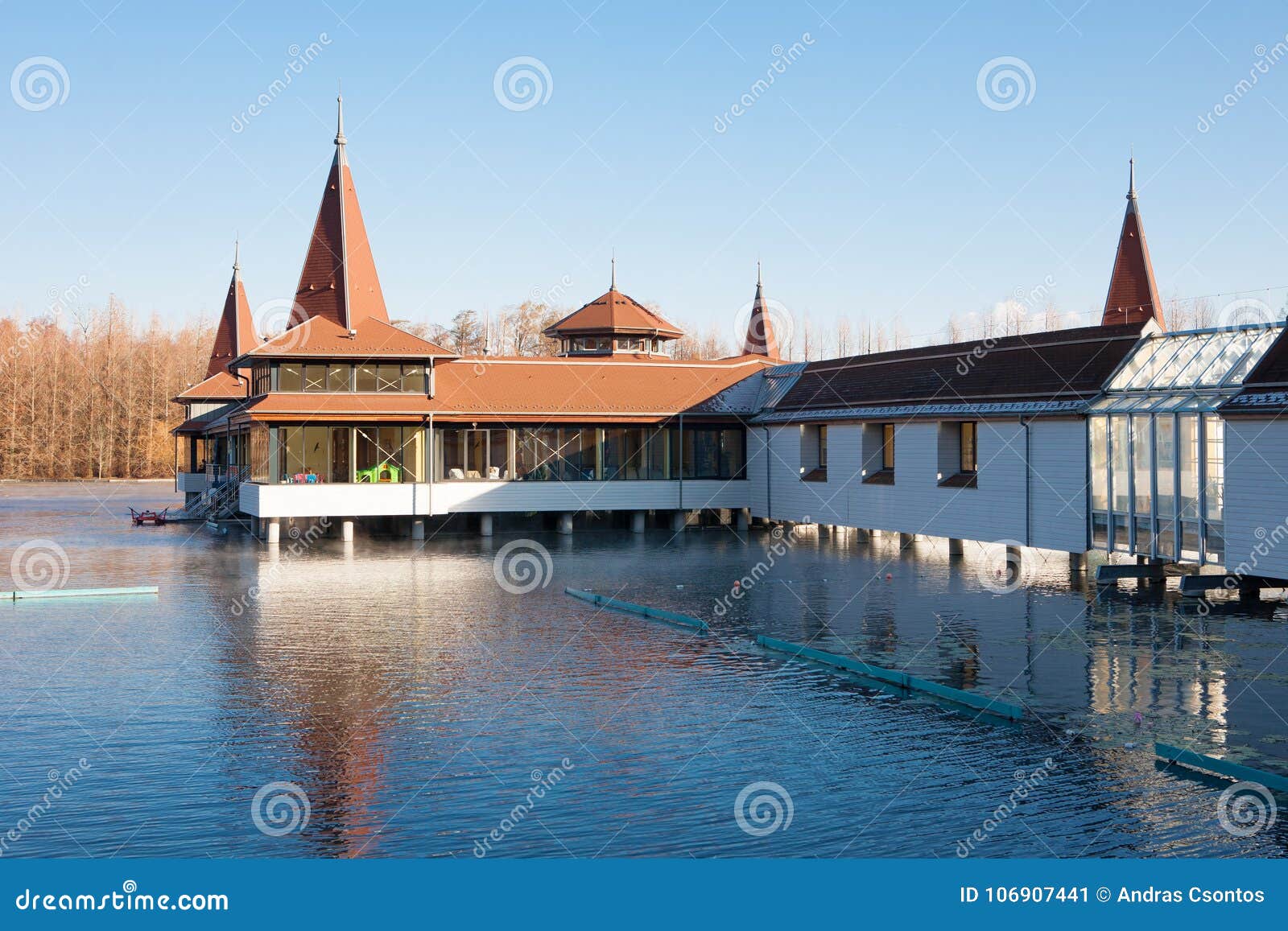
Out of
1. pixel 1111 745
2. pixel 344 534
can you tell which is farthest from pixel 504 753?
pixel 344 534

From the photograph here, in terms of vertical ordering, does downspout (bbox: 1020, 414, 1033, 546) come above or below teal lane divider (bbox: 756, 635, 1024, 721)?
above

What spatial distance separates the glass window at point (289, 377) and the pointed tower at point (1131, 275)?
96.5 feet

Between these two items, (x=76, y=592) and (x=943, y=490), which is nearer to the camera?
(x=76, y=592)

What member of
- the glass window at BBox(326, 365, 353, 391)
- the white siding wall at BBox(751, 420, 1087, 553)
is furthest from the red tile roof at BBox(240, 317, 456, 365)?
the white siding wall at BBox(751, 420, 1087, 553)

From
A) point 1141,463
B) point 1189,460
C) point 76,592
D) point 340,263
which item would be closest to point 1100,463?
point 1141,463

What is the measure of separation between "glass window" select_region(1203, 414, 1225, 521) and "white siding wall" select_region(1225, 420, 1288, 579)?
0.40 metres

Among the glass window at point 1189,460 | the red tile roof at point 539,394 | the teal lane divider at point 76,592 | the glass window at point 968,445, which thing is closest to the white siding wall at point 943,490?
the glass window at point 968,445

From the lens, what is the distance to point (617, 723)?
14.9 meters

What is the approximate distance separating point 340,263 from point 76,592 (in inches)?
711

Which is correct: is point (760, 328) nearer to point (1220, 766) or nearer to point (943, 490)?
point (943, 490)

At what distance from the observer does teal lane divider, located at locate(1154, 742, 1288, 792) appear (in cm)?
1207

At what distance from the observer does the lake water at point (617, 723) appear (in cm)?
1109

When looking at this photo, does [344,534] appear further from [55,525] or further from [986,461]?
[986,461]

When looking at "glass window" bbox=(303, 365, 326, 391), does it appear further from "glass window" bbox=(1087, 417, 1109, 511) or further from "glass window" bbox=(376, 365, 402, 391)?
"glass window" bbox=(1087, 417, 1109, 511)
